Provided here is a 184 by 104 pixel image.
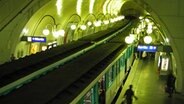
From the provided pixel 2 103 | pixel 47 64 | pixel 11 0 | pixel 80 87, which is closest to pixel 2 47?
pixel 11 0

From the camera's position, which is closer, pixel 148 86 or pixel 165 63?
pixel 148 86

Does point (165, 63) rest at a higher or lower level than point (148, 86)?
higher

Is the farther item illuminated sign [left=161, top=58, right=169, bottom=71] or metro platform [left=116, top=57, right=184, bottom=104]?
illuminated sign [left=161, top=58, right=169, bottom=71]

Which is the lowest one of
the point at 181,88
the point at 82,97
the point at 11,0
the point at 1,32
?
the point at 181,88

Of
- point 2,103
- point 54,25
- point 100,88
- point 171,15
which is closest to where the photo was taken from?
point 2,103

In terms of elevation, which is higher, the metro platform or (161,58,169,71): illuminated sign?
(161,58,169,71): illuminated sign

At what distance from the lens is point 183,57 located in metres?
17.2

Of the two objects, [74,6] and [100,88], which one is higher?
[74,6]

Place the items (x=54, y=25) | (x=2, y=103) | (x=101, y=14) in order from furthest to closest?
(x=101, y=14), (x=54, y=25), (x=2, y=103)

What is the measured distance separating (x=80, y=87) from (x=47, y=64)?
11.9 ft

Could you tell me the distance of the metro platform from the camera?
1717 cm

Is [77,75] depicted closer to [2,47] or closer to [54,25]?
[2,47]

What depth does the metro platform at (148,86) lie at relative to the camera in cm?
1717

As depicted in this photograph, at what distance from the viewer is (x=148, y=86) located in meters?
20.6
